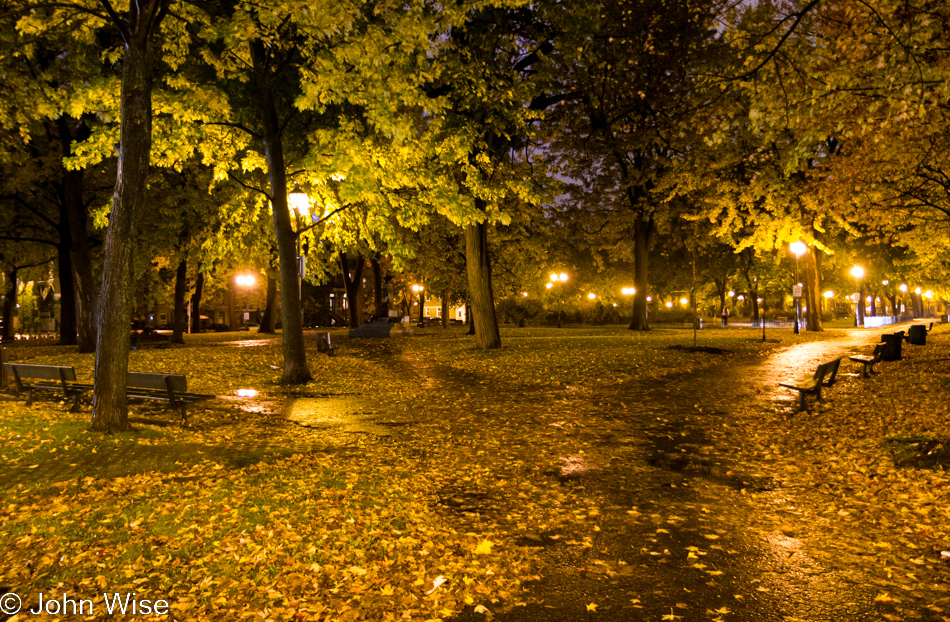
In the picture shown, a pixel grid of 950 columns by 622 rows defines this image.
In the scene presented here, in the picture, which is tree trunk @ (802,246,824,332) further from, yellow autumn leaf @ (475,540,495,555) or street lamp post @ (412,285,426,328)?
yellow autumn leaf @ (475,540,495,555)

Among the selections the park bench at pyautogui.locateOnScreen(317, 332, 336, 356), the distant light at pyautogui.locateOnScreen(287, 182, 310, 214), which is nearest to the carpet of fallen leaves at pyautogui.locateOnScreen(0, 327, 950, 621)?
the distant light at pyautogui.locateOnScreen(287, 182, 310, 214)

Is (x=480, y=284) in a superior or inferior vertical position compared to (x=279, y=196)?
inferior

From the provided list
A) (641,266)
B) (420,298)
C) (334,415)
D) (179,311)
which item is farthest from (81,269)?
(420,298)

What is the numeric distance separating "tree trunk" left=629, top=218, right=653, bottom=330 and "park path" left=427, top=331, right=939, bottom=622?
25648 millimetres

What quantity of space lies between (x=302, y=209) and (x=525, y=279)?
21.8m

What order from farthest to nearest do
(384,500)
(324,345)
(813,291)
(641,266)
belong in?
(813,291) → (641,266) → (324,345) → (384,500)

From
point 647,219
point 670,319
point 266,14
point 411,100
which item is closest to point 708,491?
point 411,100

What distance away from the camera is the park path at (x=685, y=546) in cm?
412

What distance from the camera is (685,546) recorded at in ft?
17.1

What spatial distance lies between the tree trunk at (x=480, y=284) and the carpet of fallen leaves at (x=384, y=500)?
934 cm

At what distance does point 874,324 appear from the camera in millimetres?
49531

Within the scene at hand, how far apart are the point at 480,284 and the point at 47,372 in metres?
13.6

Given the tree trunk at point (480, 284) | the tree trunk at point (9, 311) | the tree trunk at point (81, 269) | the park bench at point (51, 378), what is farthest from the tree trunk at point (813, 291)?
the tree trunk at point (9, 311)
